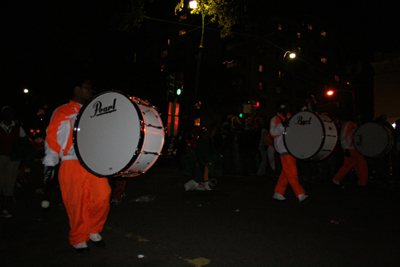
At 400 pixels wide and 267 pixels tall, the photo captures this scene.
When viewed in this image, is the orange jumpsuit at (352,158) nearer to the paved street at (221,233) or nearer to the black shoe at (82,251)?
the paved street at (221,233)

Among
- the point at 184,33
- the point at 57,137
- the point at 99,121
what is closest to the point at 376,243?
the point at 99,121

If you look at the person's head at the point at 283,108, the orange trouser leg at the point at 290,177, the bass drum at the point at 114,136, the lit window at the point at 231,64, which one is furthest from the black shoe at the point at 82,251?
the lit window at the point at 231,64

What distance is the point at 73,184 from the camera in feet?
11.5

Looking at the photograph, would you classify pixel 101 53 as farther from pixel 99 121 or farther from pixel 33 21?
pixel 99 121

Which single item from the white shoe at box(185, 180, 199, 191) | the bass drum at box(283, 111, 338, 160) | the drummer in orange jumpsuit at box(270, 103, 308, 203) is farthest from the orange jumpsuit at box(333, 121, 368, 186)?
the white shoe at box(185, 180, 199, 191)

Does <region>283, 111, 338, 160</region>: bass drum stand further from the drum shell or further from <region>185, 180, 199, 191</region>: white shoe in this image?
the drum shell

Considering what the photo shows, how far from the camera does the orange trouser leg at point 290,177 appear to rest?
574cm

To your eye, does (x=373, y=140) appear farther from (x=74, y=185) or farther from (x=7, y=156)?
(x=7, y=156)

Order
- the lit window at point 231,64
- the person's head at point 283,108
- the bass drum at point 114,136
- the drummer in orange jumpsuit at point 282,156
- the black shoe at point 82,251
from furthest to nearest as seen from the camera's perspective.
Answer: the lit window at point 231,64 < the person's head at point 283,108 < the drummer in orange jumpsuit at point 282,156 < the black shoe at point 82,251 < the bass drum at point 114,136

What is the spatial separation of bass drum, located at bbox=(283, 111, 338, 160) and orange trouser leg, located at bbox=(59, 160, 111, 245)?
12.1 ft

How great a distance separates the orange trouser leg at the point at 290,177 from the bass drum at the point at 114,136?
316 centimetres

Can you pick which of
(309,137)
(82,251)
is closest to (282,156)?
(309,137)

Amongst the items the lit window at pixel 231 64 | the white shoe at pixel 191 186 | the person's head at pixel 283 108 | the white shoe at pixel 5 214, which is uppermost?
the lit window at pixel 231 64

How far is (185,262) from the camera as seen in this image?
3256 mm
